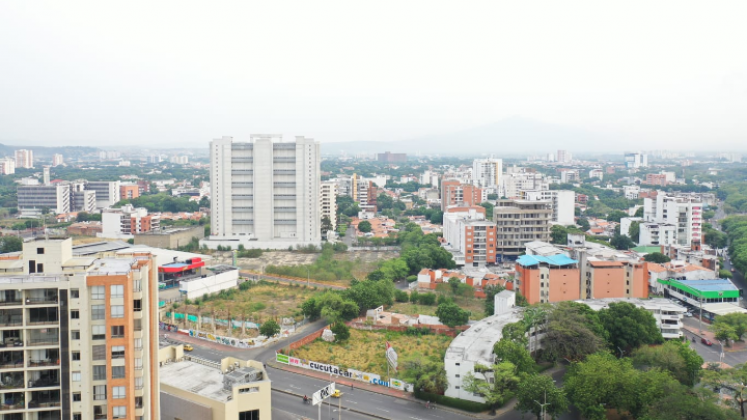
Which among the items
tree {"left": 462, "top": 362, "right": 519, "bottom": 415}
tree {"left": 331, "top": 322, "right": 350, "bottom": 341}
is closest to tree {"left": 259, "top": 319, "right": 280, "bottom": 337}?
tree {"left": 331, "top": 322, "right": 350, "bottom": 341}

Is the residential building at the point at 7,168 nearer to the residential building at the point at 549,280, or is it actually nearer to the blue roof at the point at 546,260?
the blue roof at the point at 546,260

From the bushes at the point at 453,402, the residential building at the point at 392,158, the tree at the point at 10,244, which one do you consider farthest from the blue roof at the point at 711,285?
the residential building at the point at 392,158

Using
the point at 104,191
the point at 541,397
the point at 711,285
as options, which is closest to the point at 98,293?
the point at 541,397

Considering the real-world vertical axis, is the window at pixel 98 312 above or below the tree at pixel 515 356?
above

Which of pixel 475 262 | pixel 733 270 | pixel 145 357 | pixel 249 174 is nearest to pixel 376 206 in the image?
pixel 249 174

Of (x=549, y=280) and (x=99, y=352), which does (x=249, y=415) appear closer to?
(x=99, y=352)

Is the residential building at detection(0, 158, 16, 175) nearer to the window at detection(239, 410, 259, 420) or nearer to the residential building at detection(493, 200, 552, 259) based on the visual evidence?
the residential building at detection(493, 200, 552, 259)
